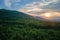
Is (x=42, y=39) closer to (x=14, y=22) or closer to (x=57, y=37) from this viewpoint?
(x=57, y=37)

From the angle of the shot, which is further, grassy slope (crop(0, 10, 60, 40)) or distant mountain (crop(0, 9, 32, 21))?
distant mountain (crop(0, 9, 32, 21))

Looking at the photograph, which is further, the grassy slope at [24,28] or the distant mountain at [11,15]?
the distant mountain at [11,15]

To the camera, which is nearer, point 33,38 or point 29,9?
point 33,38

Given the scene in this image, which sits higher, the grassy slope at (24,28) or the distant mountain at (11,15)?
the distant mountain at (11,15)

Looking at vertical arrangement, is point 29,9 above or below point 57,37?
above

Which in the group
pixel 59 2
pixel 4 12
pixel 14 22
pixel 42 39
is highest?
pixel 59 2

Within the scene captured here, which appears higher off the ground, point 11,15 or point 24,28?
point 11,15

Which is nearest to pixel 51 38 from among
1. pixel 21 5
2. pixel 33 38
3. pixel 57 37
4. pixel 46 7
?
pixel 57 37
